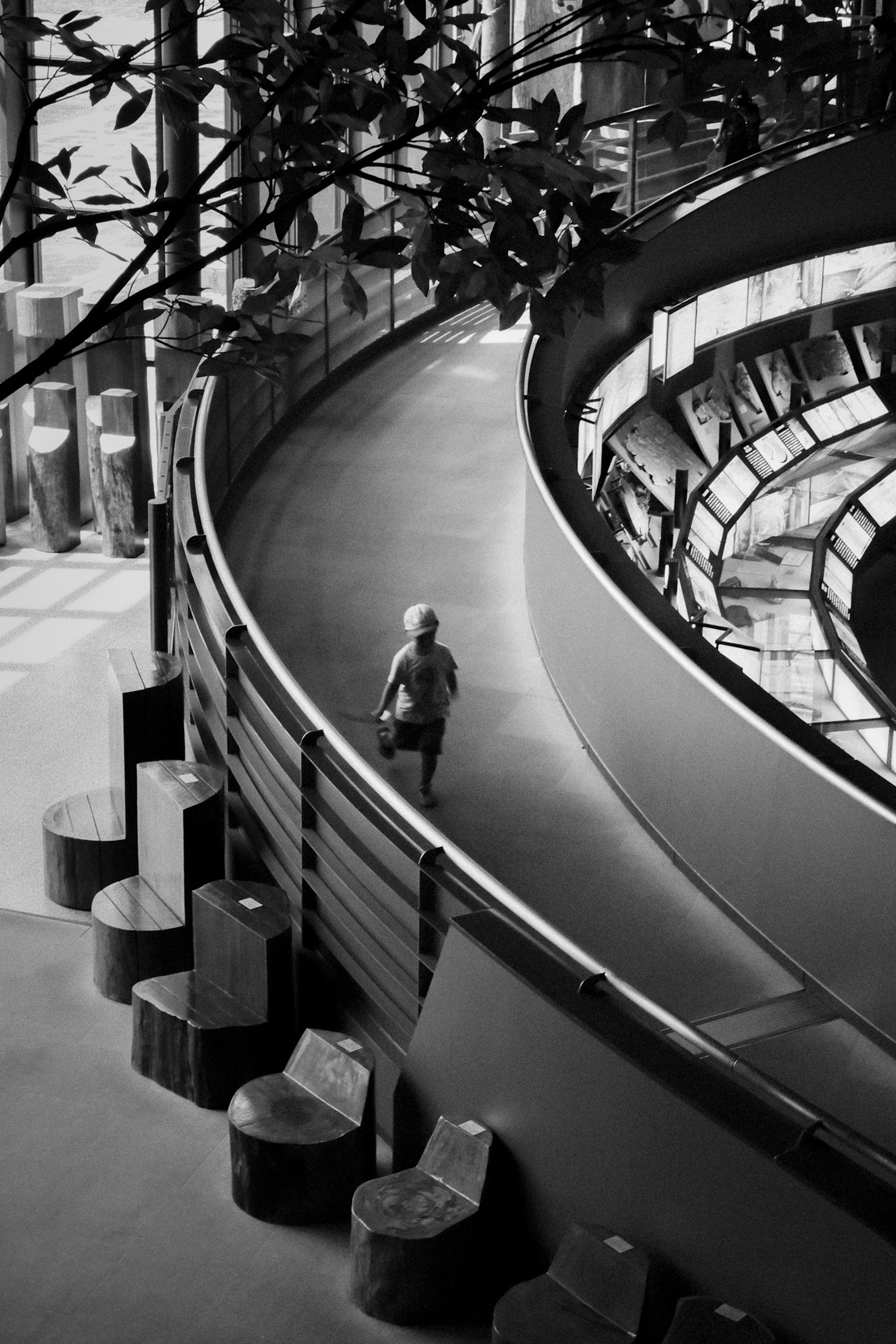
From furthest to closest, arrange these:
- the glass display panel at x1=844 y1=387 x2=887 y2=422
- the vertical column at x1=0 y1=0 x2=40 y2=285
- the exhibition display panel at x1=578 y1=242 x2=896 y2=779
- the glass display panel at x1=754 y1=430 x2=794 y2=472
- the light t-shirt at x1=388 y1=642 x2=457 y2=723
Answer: the glass display panel at x1=844 y1=387 x2=887 y2=422 < the glass display panel at x1=754 y1=430 x2=794 y2=472 < the exhibition display panel at x1=578 y1=242 x2=896 y2=779 < the vertical column at x1=0 y1=0 x2=40 y2=285 < the light t-shirt at x1=388 y1=642 x2=457 y2=723

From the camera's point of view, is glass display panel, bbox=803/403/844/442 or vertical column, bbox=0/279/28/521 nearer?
vertical column, bbox=0/279/28/521

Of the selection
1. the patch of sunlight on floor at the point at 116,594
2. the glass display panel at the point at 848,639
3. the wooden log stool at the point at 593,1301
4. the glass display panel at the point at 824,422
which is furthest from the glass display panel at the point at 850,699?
the wooden log stool at the point at 593,1301

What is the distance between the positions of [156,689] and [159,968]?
5.26 feet

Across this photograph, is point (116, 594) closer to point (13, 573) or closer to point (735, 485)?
point (13, 573)

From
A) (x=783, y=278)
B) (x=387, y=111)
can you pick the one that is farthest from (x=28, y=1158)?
(x=783, y=278)

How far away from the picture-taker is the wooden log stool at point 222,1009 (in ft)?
19.8

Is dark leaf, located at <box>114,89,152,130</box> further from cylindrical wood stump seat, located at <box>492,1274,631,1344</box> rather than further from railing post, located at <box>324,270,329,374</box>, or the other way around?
railing post, located at <box>324,270,329,374</box>

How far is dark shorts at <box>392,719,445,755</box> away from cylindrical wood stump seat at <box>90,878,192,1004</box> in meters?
1.32

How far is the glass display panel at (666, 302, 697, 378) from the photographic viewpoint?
14.0m

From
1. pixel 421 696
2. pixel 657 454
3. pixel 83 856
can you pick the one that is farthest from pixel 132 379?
pixel 421 696

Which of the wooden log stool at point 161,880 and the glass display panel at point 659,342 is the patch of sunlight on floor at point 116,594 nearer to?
the wooden log stool at point 161,880

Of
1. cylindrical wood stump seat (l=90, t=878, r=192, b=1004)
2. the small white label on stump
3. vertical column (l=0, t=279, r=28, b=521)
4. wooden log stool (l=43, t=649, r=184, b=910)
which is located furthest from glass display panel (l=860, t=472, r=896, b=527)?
the small white label on stump

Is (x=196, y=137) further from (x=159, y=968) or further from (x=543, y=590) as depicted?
(x=159, y=968)

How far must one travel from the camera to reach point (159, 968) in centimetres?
671
